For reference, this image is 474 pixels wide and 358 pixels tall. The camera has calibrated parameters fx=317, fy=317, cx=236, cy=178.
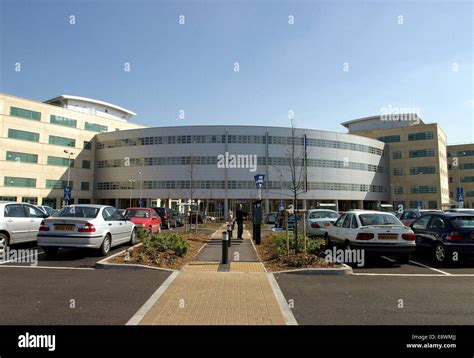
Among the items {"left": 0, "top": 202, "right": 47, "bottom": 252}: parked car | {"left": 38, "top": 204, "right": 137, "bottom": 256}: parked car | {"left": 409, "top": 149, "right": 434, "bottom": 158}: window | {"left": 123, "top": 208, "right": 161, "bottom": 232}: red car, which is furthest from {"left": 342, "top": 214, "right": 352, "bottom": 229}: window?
{"left": 409, "top": 149, "right": 434, "bottom": 158}: window

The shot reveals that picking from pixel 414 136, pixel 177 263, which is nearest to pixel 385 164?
pixel 414 136

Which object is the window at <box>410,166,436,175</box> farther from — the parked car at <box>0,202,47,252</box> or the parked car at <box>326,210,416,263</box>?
the parked car at <box>0,202,47,252</box>

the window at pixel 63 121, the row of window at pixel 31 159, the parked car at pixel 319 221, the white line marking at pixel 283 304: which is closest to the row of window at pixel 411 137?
the parked car at pixel 319 221

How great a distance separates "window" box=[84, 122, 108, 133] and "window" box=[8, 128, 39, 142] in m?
10.0

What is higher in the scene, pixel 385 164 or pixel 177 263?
pixel 385 164

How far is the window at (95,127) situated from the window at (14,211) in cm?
5787

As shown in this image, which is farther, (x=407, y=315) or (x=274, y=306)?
(x=274, y=306)

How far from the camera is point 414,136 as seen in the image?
225ft

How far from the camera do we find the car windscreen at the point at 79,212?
31.2ft

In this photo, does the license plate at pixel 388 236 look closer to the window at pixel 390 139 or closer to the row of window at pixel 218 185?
the row of window at pixel 218 185

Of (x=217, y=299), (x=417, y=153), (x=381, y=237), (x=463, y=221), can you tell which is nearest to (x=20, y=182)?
(x=217, y=299)

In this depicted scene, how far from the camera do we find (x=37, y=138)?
54.7 metres
